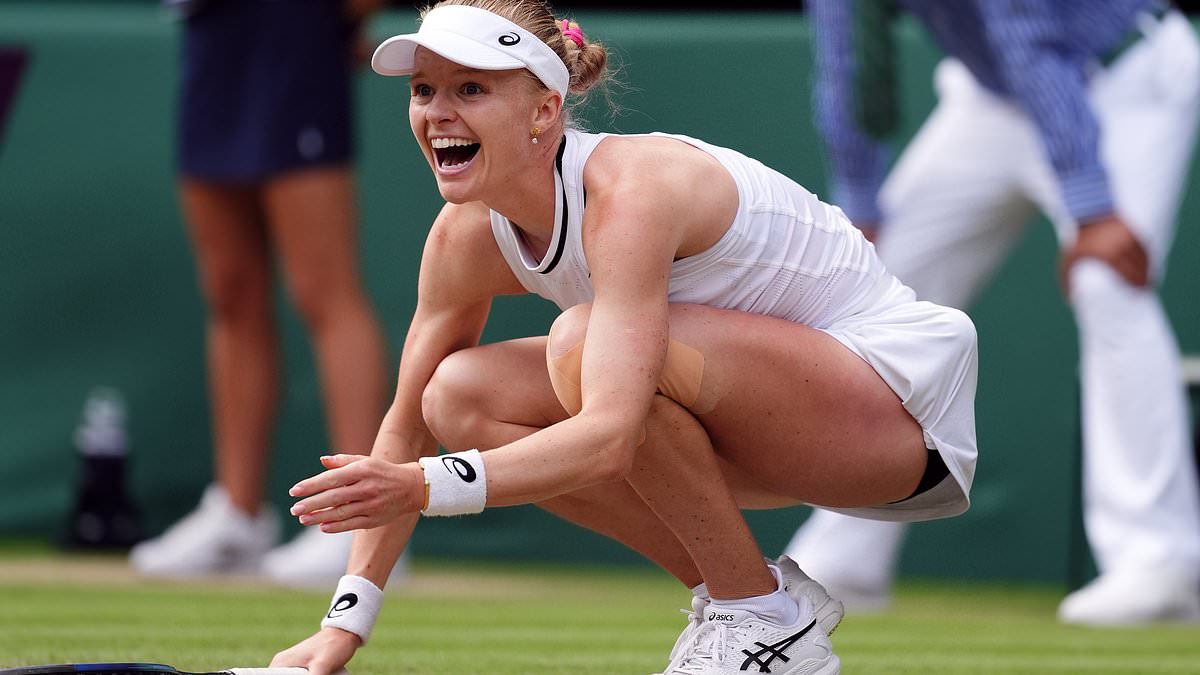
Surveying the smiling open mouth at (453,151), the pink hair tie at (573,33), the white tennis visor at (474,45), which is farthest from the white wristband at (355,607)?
the pink hair tie at (573,33)

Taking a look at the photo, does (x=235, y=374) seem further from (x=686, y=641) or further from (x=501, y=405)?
(x=686, y=641)

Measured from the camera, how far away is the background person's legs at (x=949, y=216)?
492 cm

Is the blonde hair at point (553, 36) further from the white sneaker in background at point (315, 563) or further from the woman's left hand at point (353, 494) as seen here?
the white sneaker in background at point (315, 563)

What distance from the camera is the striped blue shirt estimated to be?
4.69 meters

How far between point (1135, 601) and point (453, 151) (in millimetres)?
2301

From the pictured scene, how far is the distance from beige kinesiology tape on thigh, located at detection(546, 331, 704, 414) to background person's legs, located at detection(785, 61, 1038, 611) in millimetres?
2004

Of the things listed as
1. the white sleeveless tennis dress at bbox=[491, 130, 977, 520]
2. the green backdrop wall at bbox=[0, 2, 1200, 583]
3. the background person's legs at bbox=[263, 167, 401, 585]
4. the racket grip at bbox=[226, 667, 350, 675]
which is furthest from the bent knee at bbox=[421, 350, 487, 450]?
the green backdrop wall at bbox=[0, 2, 1200, 583]

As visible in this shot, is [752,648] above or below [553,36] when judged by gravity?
below

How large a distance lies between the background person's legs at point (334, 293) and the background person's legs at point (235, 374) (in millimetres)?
160

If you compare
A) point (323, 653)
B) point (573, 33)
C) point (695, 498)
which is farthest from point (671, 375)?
point (323, 653)

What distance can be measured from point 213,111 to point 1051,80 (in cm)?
220

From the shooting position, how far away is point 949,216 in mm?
5039

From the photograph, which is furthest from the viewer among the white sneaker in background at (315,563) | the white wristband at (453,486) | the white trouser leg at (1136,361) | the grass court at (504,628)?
the white sneaker in background at (315,563)

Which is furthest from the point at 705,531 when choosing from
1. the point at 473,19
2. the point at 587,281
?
the point at 473,19
